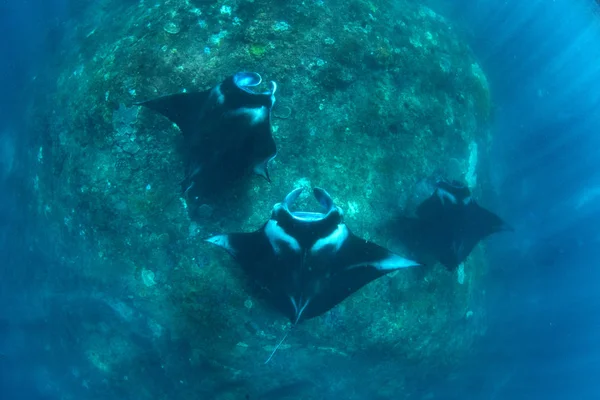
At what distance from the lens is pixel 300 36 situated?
19.0 feet

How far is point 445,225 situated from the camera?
5719 mm

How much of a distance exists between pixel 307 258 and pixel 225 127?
1.79 metres

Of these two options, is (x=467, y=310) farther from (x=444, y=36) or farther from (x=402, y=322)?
(x=444, y=36)

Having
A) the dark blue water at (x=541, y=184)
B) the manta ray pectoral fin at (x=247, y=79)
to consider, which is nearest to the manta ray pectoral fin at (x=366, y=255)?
the manta ray pectoral fin at (x=247, y=79)

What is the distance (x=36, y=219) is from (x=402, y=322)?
24.0ft

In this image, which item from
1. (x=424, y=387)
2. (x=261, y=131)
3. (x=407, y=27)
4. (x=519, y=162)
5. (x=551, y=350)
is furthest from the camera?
(x=551, y=350)

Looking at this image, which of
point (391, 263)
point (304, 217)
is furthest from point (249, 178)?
point (391, 263)

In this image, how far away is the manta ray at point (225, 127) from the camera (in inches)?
164

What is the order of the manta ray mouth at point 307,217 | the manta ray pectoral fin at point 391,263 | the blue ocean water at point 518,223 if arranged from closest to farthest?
1. the manta ray mouth at point 307,217
2. the manta ray pectoral fin at point 391,263
3. the blue ocean water at point 518,223

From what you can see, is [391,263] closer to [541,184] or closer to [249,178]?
[249,178]

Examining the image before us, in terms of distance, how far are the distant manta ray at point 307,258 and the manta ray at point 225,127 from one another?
0.77m

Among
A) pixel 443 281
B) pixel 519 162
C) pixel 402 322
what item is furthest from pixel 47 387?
pixel 519 162

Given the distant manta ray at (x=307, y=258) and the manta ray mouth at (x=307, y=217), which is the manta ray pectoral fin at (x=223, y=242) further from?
the manta ray mouth at (x=307, y=217)

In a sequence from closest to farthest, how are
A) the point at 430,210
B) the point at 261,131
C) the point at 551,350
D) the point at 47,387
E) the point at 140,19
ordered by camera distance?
the point at 261,131 < the point at 430,210 < the point at 140,19 < the point at 47,387 < the point at 551,350
